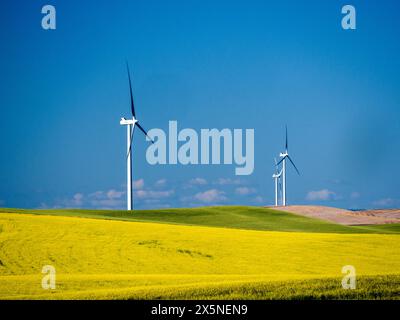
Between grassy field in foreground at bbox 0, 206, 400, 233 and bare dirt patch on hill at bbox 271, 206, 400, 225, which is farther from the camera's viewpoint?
bare dirt patch on hill at bbox 271, 206, 400, 225

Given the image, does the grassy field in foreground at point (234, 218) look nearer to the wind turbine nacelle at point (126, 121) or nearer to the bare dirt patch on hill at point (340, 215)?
the bare dirt patch on hill at point (340, 215)

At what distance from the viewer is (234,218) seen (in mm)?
69562

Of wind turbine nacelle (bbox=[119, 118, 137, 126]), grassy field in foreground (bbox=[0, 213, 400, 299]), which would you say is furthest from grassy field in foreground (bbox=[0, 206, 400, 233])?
grassy field in foreground (bbox=[0, 213, 400, 299])

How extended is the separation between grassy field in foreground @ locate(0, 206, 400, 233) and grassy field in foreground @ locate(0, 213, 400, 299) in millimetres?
20467

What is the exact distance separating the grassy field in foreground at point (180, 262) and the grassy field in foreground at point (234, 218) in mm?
20467

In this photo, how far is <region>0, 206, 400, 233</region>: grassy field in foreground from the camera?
61344mm

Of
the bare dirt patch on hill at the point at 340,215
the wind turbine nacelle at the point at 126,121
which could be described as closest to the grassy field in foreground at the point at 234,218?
the bare dirt patch on hill at the point at 340,215

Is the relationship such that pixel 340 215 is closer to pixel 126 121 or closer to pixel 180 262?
pixel 126 121

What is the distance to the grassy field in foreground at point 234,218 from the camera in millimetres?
61344

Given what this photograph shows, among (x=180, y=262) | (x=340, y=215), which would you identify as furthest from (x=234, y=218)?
(x=180, y=262)

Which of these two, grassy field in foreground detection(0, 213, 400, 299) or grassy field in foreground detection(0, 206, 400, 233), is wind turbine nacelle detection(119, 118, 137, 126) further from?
grassy field in foreground detection(0, 213, 400, 299)

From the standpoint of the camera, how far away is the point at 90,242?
1310 inches

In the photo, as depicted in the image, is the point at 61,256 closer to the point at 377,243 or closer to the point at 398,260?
the point at 398,260
